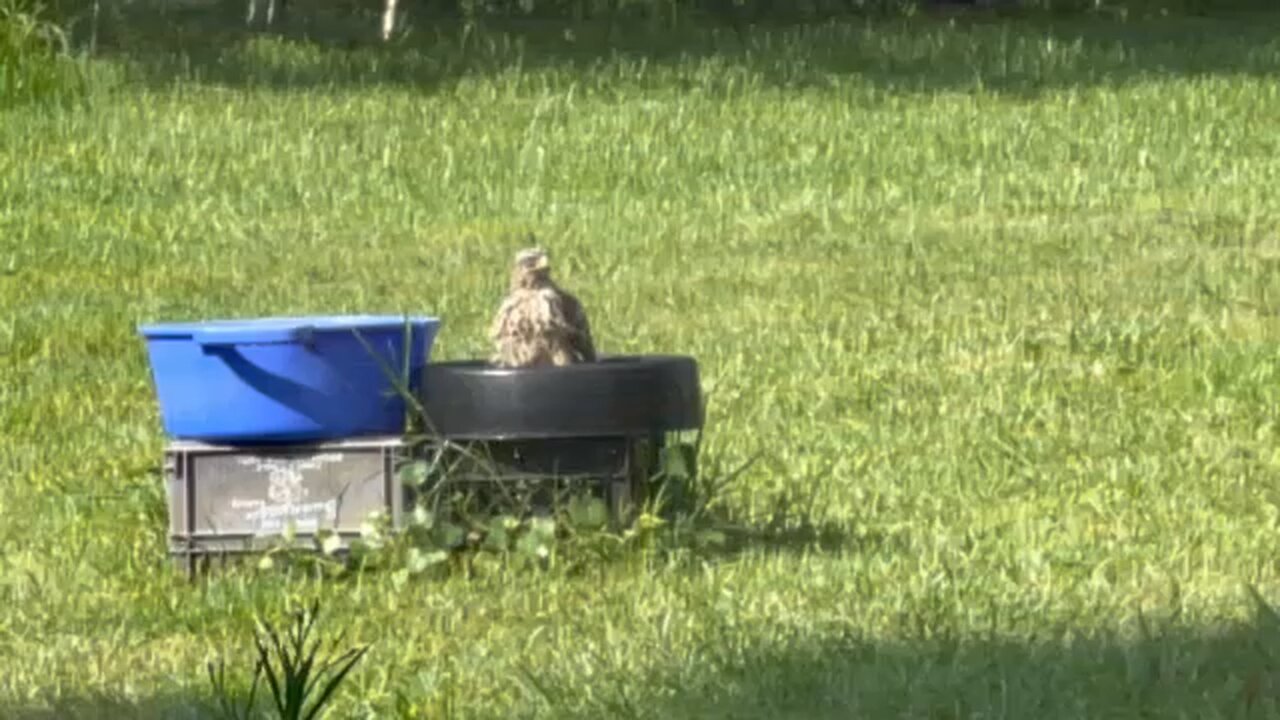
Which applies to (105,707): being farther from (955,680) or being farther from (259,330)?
(955,680)

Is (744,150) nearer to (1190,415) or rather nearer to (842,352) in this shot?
(842,352)

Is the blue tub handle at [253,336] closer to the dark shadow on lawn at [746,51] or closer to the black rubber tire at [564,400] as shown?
the black rubber tire at [564,400]

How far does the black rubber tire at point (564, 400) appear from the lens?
7289 millimetres

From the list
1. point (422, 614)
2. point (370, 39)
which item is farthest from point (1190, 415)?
point (370, 39)

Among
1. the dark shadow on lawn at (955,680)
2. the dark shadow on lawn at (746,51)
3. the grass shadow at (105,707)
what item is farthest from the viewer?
the dark shadow on lawn at (746,51)

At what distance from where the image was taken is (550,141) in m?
18.2

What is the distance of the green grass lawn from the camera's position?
6.36 metres

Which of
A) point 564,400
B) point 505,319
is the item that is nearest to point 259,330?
point 505,319

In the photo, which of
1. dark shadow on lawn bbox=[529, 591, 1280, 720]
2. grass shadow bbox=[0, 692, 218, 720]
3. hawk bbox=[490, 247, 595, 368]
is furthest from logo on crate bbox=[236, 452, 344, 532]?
dark shadow on lawn bbox=[529, 591, 1280, 720]

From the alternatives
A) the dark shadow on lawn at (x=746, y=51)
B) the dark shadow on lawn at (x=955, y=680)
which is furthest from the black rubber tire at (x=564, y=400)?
the dark shadow on lawn at (x=746, y=51)

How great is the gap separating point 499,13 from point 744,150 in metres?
13.9

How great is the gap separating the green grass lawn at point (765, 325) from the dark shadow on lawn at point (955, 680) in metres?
0.02

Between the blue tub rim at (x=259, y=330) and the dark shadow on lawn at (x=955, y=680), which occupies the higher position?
the blue tub rim at (x=259, y=330)

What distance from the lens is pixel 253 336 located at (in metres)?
7.30
